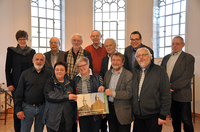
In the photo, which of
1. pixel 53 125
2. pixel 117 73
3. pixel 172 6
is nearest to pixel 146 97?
pixel 117 73

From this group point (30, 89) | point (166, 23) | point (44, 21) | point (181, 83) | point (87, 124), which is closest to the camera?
point (87, 124)

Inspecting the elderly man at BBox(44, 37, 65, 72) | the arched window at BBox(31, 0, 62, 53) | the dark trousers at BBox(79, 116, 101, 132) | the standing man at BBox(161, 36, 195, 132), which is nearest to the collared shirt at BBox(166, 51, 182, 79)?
the standing man at BBox(161, 36, 195, 132)

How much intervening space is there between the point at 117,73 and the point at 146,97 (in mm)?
556

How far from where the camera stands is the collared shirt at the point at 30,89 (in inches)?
101

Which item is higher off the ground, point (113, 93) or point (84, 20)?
point (84, 20)

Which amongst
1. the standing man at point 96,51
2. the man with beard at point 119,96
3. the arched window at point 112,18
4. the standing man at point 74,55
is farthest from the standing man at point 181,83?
the arched window at point 112,18

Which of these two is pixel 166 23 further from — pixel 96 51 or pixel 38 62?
pixel 38 62

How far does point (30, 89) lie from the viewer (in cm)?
260

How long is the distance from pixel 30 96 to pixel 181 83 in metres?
2.50

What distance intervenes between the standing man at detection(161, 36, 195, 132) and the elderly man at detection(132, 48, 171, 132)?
0.73m

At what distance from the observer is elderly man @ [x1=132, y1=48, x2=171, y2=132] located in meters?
2.24

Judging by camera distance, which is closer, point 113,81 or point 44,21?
point 113,81

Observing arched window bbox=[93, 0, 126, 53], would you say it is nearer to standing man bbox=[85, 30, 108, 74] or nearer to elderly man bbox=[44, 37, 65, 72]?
standing man bbox=[85, 30, 108, 74]

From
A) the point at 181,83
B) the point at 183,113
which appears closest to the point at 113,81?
the point at 181,83
